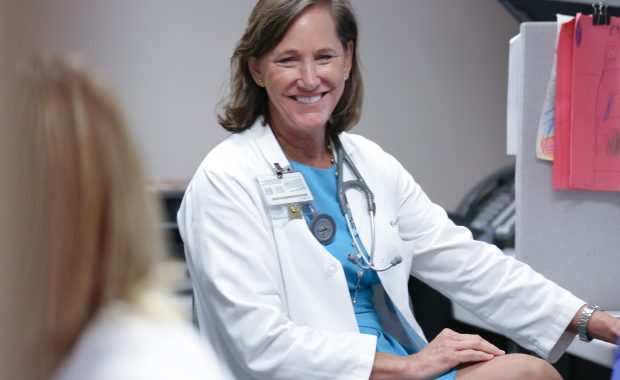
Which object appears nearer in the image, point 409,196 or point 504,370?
point 504,370

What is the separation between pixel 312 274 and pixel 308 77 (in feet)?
1.23

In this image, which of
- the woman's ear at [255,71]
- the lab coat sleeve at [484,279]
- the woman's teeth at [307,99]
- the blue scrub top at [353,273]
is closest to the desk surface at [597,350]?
the lab coat sleeve at [484,279]

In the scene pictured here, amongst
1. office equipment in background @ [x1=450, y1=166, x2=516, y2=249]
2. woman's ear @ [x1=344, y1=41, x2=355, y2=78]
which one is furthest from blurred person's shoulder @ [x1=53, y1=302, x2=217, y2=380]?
office equipment in background @ [x1=450, y1=166, x2=516, y2=249]

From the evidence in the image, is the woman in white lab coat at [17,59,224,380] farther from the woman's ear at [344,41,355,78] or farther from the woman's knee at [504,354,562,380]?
the woman's ear at [344,41,355,78]

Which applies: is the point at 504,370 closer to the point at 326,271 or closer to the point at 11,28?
the point at 326,271

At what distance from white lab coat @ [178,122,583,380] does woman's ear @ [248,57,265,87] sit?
3.4 inches

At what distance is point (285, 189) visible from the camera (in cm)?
142

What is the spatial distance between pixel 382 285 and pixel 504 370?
0.30 metres

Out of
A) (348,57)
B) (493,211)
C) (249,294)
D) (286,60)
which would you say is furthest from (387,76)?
(249,294)

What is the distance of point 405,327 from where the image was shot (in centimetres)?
148

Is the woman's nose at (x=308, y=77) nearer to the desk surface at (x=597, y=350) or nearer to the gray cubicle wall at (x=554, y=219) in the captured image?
the gray cubicle wall at (x=554, y=219)

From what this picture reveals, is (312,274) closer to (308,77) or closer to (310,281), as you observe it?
(310,281)

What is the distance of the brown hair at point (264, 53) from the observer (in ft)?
4.88

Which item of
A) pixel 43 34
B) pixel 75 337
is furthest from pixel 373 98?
pixel 43 34
